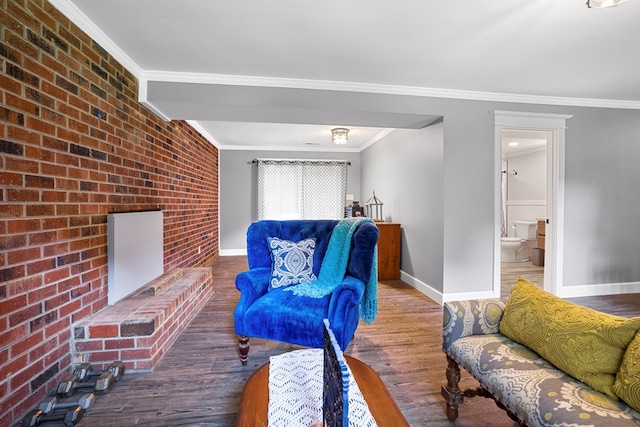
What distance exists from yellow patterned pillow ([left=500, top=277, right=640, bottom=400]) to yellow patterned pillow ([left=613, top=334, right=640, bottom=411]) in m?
0.03

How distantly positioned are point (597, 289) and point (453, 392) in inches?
127

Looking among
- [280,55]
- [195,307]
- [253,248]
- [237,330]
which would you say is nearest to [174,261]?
[195,307]

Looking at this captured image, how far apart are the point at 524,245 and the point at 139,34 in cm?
643

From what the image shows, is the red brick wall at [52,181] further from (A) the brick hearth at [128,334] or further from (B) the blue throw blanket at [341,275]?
(B) the blue throw blanket at [341,275]

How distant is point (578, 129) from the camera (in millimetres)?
3156

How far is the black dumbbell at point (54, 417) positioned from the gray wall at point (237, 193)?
431 centimetres

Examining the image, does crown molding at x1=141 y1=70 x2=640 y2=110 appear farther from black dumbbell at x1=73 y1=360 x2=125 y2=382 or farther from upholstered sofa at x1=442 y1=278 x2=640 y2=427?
black dumbbell at x1=73 y1=360 x2=125 y2=382

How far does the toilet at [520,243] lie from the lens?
4.96 m

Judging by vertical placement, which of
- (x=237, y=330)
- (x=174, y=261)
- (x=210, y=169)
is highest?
(x=210, y=169)

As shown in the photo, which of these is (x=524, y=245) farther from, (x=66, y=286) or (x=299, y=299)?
(x=66, y=286)

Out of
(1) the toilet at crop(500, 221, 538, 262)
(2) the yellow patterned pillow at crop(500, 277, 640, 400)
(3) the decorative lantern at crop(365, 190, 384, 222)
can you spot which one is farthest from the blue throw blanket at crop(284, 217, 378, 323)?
(1) the toilet at crop(500, 221, 538, 262)

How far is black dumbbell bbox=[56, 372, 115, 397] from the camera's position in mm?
1480

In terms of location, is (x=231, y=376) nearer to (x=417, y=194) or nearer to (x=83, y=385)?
(x=83, y=385)

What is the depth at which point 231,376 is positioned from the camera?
5.62ft
